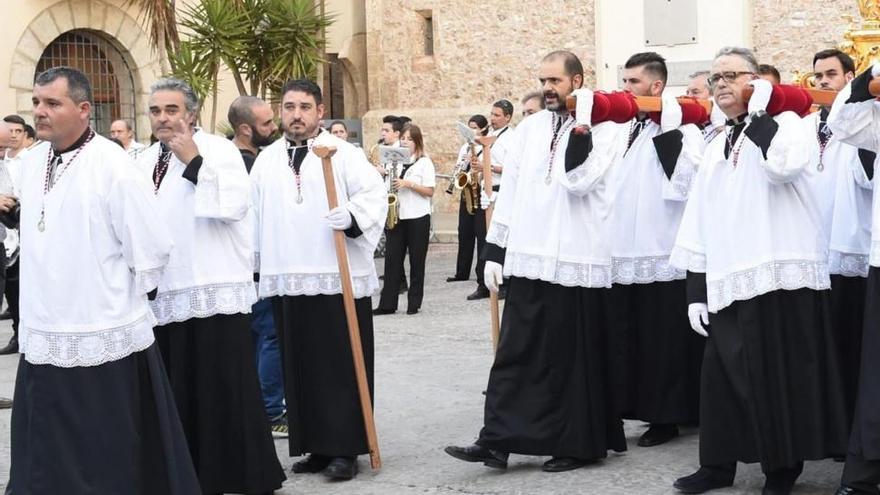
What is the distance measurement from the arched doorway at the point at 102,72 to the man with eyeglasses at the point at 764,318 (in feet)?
56.5

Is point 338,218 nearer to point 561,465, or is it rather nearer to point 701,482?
point 561,465

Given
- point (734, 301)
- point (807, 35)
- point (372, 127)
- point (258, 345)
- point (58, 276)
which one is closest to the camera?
point (58, 276)

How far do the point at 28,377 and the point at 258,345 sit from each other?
2.89m

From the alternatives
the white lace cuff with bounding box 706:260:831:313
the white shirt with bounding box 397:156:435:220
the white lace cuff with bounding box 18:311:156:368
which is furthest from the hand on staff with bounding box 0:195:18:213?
the white shirt with bounding box 397:156:435:220

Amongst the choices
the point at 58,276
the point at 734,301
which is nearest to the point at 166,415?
the point at 58,276

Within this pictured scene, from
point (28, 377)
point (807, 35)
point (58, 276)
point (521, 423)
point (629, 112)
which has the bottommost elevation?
point (521, 423)

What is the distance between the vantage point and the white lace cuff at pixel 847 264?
703cm

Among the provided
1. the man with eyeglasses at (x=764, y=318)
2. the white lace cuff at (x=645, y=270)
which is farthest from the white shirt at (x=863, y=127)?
the white lace cuff at (x=645, y=270)

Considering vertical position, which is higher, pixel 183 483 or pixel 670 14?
pixel 670 14

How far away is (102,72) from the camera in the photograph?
75.4 feet

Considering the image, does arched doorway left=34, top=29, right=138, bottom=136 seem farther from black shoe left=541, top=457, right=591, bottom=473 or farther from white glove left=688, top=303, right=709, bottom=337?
white glove left=688, top=303, right=709, bottom=337

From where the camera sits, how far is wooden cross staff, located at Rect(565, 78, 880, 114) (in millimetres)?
5934

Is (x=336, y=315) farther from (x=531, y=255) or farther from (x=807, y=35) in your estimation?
(x=807, y=35)

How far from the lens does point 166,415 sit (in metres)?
5.91
